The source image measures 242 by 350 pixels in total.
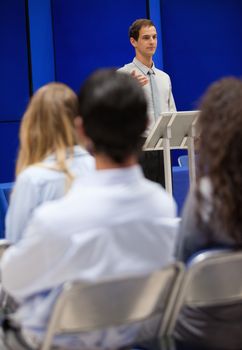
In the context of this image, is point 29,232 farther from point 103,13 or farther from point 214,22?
point 214,22

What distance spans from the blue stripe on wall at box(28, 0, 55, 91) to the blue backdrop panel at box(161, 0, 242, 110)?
1.43m

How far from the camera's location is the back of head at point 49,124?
197 cm

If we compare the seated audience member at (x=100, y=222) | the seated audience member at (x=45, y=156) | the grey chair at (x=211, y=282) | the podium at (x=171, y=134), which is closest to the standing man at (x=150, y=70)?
the podium at (x=171, y=134)

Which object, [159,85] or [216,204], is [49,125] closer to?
[216,204]

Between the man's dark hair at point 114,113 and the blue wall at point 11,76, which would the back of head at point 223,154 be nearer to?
the man's dark hair at point 114,113

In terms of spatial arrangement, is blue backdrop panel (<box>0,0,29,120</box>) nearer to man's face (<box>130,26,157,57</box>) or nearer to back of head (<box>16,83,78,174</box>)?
man's face (<box>130,26,157,57</box>)

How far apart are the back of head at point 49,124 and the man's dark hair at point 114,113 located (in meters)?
0.45

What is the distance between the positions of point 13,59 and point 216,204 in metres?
5.08

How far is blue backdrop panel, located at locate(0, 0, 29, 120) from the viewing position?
6.32 metres

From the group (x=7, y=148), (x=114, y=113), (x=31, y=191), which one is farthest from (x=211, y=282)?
(x=7, y=148)

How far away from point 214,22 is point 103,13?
1.49 m

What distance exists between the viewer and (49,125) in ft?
6.46

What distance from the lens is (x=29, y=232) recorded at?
1.49m

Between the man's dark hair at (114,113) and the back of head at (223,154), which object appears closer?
the man's dark hair at (114,113)
